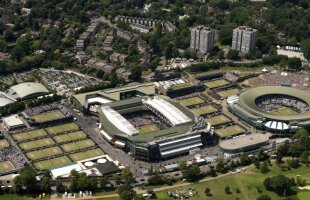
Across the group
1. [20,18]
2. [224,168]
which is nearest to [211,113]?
[224,168]

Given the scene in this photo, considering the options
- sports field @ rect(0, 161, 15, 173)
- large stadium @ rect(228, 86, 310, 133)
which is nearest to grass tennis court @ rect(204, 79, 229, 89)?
large stadium @ rect(228, 86, 310, 133)

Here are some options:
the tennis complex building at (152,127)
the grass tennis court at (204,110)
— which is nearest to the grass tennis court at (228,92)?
the grass tennis court at (204,110)

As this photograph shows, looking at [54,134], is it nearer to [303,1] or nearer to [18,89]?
[18,89]

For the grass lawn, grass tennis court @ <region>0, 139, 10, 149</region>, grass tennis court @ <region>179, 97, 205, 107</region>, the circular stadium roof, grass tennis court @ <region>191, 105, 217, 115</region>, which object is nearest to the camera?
grass tennis court @ <region>0, 139, 10, 149</region>

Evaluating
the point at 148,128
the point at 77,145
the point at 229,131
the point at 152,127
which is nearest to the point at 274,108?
the point at 229,131

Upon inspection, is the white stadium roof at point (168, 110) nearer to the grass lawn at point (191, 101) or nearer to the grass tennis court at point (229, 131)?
the grass tennis court at point (229, 131)

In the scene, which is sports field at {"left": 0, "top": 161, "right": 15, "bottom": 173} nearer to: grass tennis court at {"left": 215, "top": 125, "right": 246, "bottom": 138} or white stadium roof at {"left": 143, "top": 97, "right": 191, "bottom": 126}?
white stadium roof at {"left": 143, "top": 97, "right": 191, "bottom": 126}

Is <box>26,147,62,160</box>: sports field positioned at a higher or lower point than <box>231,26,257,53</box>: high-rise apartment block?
lower

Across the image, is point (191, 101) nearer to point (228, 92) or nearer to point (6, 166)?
point (228, 92)
